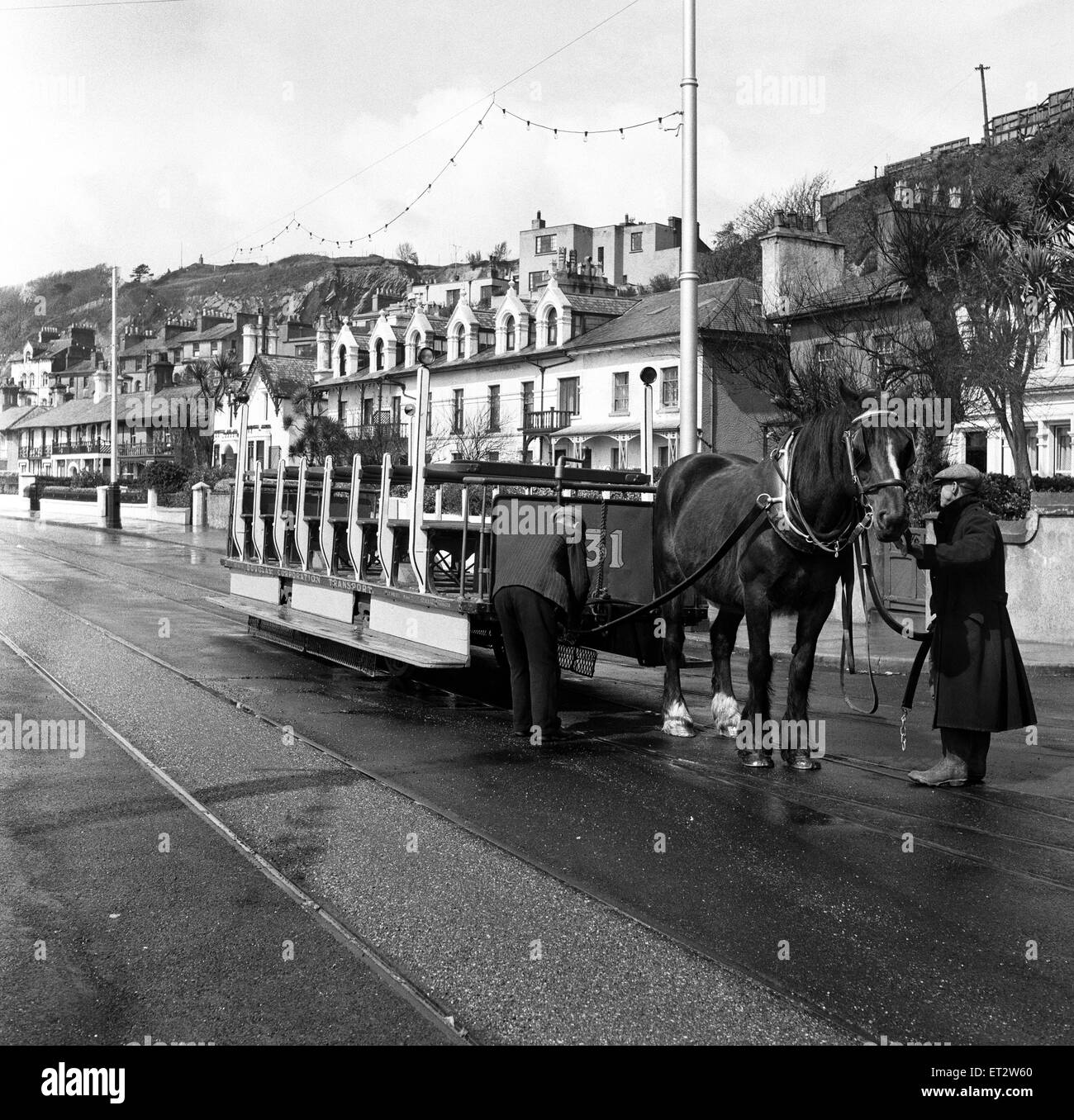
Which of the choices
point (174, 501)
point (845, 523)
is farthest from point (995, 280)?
point (174, 501)

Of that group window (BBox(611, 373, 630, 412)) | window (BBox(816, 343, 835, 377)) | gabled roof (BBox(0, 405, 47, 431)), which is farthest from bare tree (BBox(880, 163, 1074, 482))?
gabled roof (BBox(0, 405, 47, 431))

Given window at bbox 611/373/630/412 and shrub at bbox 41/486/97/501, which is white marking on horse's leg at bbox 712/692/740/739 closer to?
window at bbox 611/373/630/412

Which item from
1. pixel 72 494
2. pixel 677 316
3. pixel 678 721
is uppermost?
pixel 677 316

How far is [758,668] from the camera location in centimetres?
848

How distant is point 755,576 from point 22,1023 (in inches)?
213

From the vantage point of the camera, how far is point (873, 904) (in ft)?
18.5

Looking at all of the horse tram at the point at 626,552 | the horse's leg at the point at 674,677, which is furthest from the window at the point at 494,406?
the horse's leg at the point at 674,677

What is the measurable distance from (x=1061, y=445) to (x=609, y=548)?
2444 cm

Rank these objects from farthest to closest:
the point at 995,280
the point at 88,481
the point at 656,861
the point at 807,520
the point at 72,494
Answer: the point at 88,481 → the point at 72,494 → the point at 995,280 → the point at 807,520 → the point at 656,861

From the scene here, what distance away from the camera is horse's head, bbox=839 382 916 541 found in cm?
738

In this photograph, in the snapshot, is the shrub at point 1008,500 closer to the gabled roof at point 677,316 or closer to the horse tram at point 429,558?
the horse tram at point 429,558

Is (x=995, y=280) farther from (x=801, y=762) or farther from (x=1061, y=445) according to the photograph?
(x=801, y=762)

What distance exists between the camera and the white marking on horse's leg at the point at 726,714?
→ 954cm

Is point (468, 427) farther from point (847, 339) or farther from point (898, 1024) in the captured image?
point (898, 1024)
